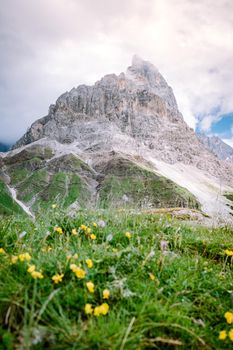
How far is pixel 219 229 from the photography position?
8750mm

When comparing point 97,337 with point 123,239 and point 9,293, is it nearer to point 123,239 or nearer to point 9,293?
point 9,293

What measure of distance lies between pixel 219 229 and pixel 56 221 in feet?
17.7

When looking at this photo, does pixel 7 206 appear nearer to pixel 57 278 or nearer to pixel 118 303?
pixel 57 278

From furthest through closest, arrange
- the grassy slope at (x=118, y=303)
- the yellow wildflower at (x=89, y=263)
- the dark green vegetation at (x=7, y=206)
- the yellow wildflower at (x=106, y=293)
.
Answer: the dark green vegetation at (x=7, y=206), the yellow wildflower at (x=89, y=263), the yellow wildflower at (x=106, y=293), the grassy slope at (x=118, y=303)

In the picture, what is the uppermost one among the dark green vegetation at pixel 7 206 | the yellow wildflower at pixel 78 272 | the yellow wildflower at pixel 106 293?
the yellow wildflower at pixel 78 272

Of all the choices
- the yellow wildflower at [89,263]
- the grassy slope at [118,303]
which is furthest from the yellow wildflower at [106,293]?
the yellow wildflower at [89,263]

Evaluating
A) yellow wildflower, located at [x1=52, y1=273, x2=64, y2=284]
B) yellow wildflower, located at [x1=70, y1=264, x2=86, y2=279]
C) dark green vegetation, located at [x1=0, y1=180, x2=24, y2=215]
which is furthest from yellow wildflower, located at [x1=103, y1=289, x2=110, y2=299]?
dark green vegetation, located at [x1=0, y1=180, x2=24, y2=215]

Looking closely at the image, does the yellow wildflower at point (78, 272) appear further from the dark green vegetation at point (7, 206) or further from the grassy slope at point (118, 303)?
the dark green vegetation at point (7, 206)

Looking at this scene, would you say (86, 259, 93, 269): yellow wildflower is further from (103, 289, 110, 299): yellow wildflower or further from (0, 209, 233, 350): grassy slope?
(103, 289, 110, 299): yellow wildflower

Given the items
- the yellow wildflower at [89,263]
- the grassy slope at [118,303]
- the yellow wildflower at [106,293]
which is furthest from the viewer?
the yellow wildflower at [89,263]

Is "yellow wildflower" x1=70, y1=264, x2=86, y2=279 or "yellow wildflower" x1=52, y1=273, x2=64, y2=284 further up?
"yellow wildflower" x1=70, y1=264, x2=86, y2=279

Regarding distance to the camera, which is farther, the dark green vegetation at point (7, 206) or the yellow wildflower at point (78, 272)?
the dark green vegetation at point (7, 206)

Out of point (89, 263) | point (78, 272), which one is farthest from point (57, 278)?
point (89, 263)

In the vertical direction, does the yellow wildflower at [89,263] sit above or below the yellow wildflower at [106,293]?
above
